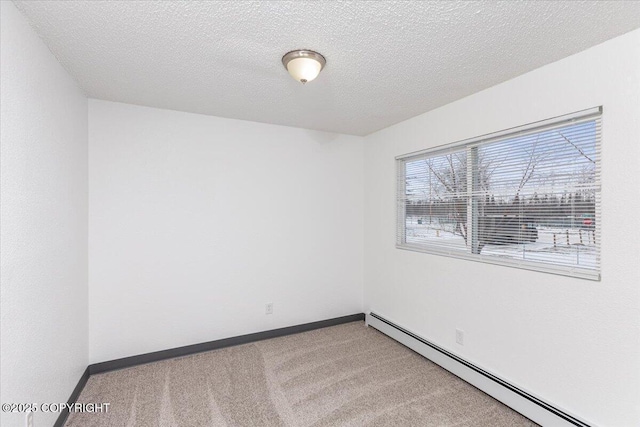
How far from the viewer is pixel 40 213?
1751 mm

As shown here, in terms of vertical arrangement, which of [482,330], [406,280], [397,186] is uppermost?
[397,186]

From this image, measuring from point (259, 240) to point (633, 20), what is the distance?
129 inches

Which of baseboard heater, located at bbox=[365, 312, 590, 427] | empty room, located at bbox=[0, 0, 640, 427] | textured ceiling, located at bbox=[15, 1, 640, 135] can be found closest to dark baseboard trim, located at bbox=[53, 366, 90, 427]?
empty room, located at bbox=[0, 0, 640, 427]

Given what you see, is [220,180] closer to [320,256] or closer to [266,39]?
[320,256]

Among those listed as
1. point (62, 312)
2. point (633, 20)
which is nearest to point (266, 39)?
point (633, 20)

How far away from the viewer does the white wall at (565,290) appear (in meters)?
1.70

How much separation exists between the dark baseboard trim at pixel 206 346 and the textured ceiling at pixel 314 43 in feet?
7.86

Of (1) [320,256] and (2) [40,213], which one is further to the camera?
(1) [320,256]

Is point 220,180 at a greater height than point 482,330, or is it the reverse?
point 220,180

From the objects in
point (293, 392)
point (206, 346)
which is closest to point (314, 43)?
point (293, 392)

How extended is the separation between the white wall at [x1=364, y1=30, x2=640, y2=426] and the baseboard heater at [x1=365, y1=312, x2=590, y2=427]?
6 centimetres

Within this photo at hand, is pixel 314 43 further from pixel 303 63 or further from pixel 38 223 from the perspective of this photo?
pixel 38 223

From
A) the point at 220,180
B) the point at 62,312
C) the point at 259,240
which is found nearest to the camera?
the point at 62,312

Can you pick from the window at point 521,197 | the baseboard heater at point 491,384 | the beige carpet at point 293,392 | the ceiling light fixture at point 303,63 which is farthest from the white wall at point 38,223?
the window at point 521,197
